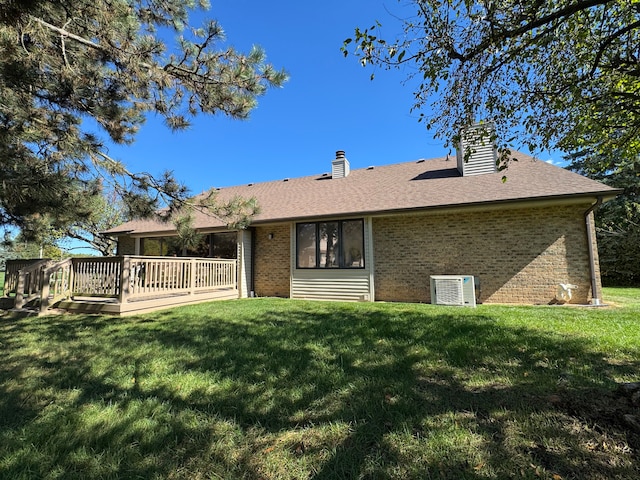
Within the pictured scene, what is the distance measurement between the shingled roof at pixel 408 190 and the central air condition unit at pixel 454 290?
80.6 inches

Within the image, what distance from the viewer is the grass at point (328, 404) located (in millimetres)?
1967

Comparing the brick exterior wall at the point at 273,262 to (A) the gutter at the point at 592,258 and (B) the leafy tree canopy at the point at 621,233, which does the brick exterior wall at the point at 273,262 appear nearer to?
(A) the gutter at the point at 592,258

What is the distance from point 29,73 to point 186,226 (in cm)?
311

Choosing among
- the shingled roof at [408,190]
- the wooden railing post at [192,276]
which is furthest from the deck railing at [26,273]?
the wooden railing post at [192,276]

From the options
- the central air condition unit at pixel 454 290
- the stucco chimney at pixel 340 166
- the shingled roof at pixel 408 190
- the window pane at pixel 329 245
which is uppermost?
the stucco chimney at pixel 340 166

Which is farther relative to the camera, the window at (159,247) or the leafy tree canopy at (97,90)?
the window at (159,247)

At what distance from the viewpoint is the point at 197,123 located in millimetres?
5402

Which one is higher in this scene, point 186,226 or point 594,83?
point 594,83

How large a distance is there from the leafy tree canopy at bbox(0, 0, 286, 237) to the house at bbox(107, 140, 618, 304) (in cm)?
194

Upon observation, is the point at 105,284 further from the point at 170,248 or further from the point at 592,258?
the point at 592,258

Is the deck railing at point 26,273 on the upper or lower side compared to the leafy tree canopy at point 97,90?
lower

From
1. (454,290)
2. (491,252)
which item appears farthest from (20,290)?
(491,252)

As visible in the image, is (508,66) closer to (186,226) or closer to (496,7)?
(496,7)

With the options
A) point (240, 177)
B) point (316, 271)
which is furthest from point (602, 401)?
point (240, 177)
